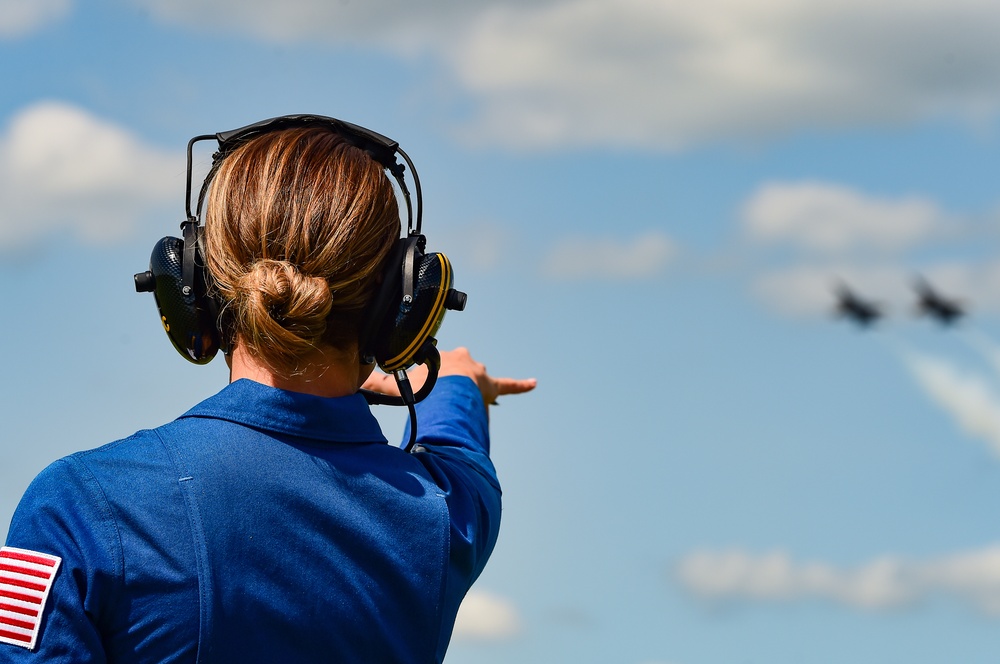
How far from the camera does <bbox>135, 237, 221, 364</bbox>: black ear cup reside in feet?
13.1

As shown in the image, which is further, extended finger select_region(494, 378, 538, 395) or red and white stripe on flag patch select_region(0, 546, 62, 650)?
extended finger select_region(494, 378, 538, 395)

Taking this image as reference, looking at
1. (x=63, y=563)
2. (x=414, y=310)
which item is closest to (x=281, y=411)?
(x=414, y=310)

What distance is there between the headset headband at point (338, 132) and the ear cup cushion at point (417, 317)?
17 cm

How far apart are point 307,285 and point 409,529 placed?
86 cm

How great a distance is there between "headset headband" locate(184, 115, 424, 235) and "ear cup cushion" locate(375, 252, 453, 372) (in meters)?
0.17

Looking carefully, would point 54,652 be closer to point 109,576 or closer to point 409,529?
point 109,576

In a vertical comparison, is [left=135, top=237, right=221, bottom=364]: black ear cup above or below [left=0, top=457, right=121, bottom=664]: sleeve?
above

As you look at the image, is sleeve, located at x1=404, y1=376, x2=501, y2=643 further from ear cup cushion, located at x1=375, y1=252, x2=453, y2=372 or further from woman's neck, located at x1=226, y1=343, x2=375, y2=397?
woman's neck, located at x1=226, y1=343, x2=375, y2=397

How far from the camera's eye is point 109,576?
329 centimetres

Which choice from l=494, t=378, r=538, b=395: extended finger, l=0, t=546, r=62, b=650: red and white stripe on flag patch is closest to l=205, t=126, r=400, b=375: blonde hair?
l=0, t=546, r=62, b=650: red and white stripe on flag patch

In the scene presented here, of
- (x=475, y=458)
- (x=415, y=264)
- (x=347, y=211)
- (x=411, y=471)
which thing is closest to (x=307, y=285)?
(x=347, y=211)

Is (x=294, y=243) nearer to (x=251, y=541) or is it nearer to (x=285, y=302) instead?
(x=285, y=302)

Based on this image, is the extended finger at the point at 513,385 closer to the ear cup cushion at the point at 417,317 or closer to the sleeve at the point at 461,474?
the sleeve at the point at 461,474


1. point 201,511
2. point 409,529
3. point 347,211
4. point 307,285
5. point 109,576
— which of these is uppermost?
point 347,211
